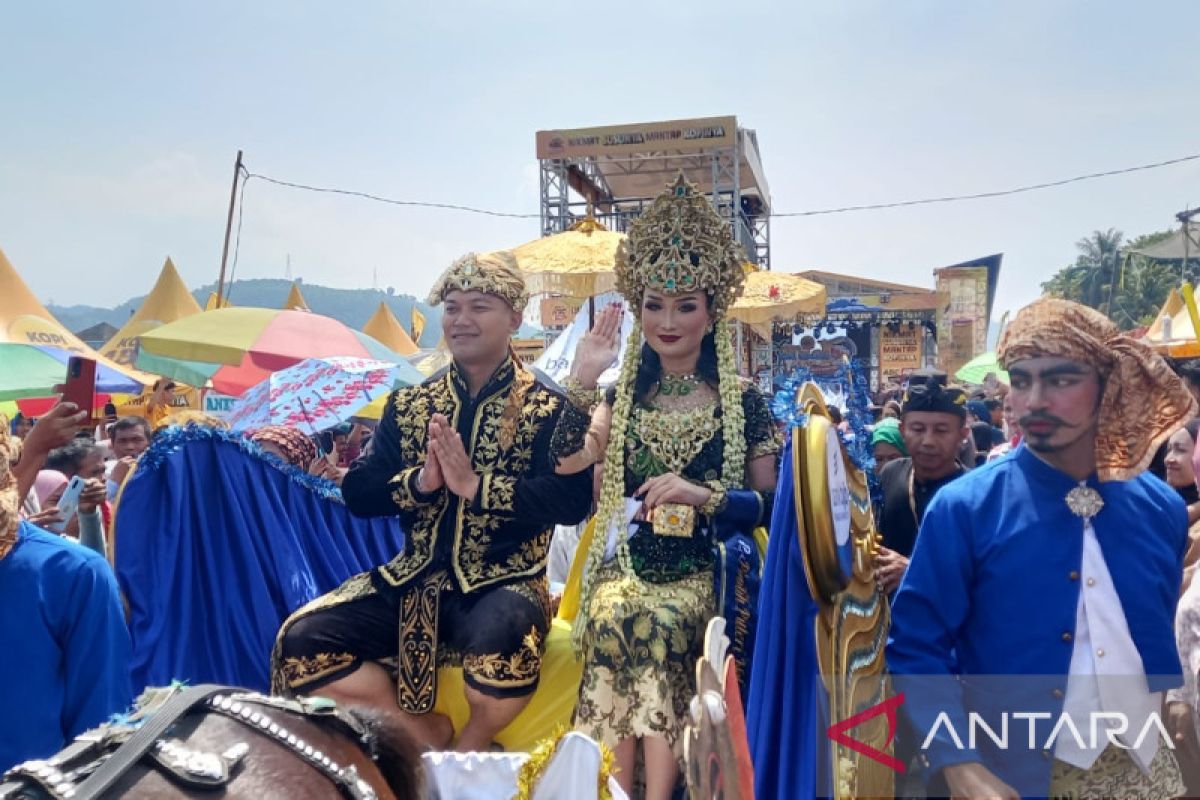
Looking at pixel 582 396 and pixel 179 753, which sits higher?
pixel 582 396

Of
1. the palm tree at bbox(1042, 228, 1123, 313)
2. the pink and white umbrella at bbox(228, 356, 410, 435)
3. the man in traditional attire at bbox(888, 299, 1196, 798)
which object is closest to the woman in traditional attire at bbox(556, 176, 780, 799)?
the man in traditional attire at bbox(888, 299, 1196, 798)

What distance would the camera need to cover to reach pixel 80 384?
9.03 feet

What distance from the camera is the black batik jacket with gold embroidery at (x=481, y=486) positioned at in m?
3.23

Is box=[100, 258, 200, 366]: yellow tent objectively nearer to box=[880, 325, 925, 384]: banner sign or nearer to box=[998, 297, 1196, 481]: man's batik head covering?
box=[998, 297, 1196, 481]: man's batik head covering

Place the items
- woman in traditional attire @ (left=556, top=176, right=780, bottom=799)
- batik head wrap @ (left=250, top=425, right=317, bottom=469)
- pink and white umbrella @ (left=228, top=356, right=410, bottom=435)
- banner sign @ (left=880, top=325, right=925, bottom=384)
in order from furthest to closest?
banner sign @ (left=880, top=325, right=925, bottom=384), pink and white umbrella @ (left=228, top=356, right=410, bottom=435), batik head wrap @ (left=250, top=425, right=317, bottom=469), woman in traditional attire @ (left=556, top=176, right=780, bottom=799)

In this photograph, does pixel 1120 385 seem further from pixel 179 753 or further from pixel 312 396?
pixel 312 396

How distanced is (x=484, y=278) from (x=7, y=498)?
168 cm

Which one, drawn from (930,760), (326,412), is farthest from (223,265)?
(930,760)

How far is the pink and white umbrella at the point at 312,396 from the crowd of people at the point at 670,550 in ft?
4.95

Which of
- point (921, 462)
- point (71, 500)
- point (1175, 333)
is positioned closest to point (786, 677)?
point (921, 462)

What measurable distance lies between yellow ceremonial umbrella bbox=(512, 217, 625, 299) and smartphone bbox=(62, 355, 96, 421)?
5.23 meters

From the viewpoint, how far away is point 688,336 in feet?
10.9

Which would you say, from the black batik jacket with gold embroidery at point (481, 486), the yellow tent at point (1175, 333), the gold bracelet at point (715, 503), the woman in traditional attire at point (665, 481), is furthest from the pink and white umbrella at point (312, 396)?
the yellow tent at point (1175, 333)

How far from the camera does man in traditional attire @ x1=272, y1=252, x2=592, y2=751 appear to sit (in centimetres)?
307
